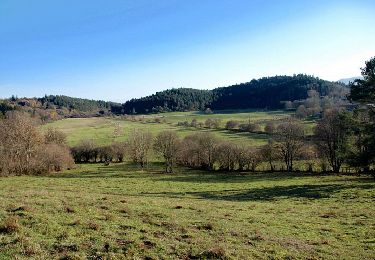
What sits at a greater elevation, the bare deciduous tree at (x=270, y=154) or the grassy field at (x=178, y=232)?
the grassy field at (x=178, y=232)

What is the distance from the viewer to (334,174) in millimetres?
63562

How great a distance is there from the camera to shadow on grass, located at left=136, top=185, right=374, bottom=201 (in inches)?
1490

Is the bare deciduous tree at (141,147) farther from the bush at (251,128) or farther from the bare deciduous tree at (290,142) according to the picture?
the bush at (251,128)

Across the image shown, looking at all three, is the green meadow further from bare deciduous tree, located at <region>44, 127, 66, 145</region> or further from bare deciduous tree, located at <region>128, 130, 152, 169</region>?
bare deciduous tree, located at <region>44, 127, 66, 145</region>

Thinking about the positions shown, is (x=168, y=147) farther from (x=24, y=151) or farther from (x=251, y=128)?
(x=251, y=128)

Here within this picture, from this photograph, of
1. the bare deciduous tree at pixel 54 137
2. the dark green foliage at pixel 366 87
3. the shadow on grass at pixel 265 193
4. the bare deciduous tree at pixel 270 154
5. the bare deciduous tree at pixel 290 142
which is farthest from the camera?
the bare deciduous tree at pixel 54 137

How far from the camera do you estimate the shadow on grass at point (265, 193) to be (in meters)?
37.8

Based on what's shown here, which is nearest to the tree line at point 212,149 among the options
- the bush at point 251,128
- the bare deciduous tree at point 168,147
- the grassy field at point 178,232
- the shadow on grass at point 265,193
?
the bare deciduous tree at point 168,147

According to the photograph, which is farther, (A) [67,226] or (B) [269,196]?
(B) [269,196]

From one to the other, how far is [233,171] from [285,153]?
11852 millimetres

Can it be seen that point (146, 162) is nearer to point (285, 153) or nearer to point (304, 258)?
point (285, 153)

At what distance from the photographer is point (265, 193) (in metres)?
Result: 41.2

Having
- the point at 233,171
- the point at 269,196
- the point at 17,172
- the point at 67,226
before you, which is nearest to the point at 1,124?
the point at 17,172

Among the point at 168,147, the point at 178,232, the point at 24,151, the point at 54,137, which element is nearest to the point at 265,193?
the point at 178,232
